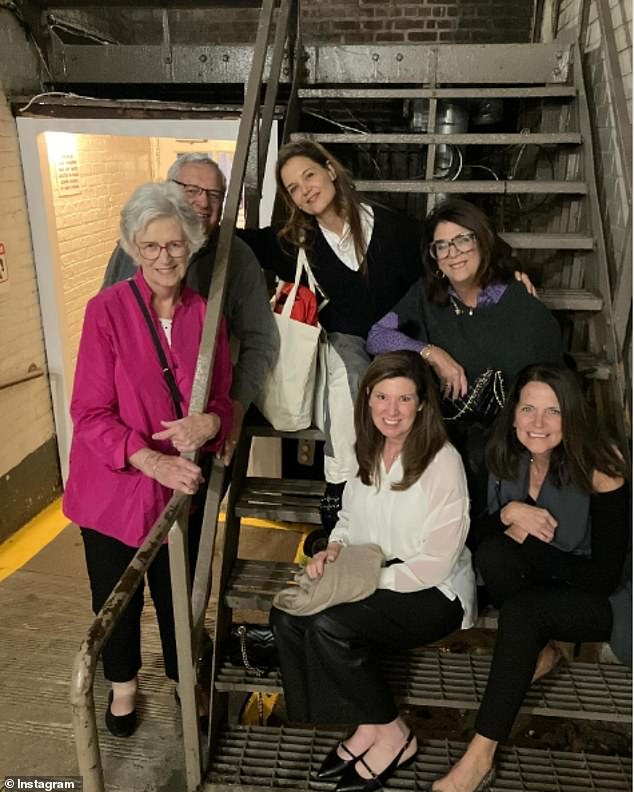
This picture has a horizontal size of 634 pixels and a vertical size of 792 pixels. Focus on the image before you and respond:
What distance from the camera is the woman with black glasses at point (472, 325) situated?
7.33 ft

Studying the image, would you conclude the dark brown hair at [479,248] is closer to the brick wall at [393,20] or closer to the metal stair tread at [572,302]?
the metal stair tread at [572,302]

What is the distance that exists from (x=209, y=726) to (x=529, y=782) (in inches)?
40.8

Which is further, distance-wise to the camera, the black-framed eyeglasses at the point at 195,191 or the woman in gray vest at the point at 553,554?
the black-framed eyeglasses at the point at 195,191

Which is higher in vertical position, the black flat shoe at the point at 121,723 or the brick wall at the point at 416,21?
the brick wall at the point at 416,21

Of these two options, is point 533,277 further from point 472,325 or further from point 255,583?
point 255,583

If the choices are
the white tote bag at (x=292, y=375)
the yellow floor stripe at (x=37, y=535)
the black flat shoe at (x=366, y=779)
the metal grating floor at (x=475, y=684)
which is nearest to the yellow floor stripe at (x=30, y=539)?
the yellow floor stripe at (x=37, y=535)

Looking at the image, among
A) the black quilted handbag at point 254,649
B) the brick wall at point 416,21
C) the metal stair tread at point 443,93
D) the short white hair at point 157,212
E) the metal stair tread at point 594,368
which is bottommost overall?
the black quilted handbag at point 254,649

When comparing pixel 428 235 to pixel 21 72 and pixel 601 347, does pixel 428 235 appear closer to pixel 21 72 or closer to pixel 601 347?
pixel 601 347

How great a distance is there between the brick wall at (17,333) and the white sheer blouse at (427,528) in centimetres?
268

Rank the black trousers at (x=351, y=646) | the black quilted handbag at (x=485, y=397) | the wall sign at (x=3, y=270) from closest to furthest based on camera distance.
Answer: the black trousers at (x=351, y=646), the black quilted handbag at (x=485, y=397), the wall sign at (x=3, y=270)

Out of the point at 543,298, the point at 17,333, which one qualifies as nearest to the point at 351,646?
the point at 543,298

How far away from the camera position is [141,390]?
6.67ft

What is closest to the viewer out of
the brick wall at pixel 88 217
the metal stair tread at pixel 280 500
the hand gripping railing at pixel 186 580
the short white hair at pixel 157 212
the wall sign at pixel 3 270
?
the hand gripping railing at pixel 186 580

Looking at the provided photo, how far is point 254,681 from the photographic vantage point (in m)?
2.31
